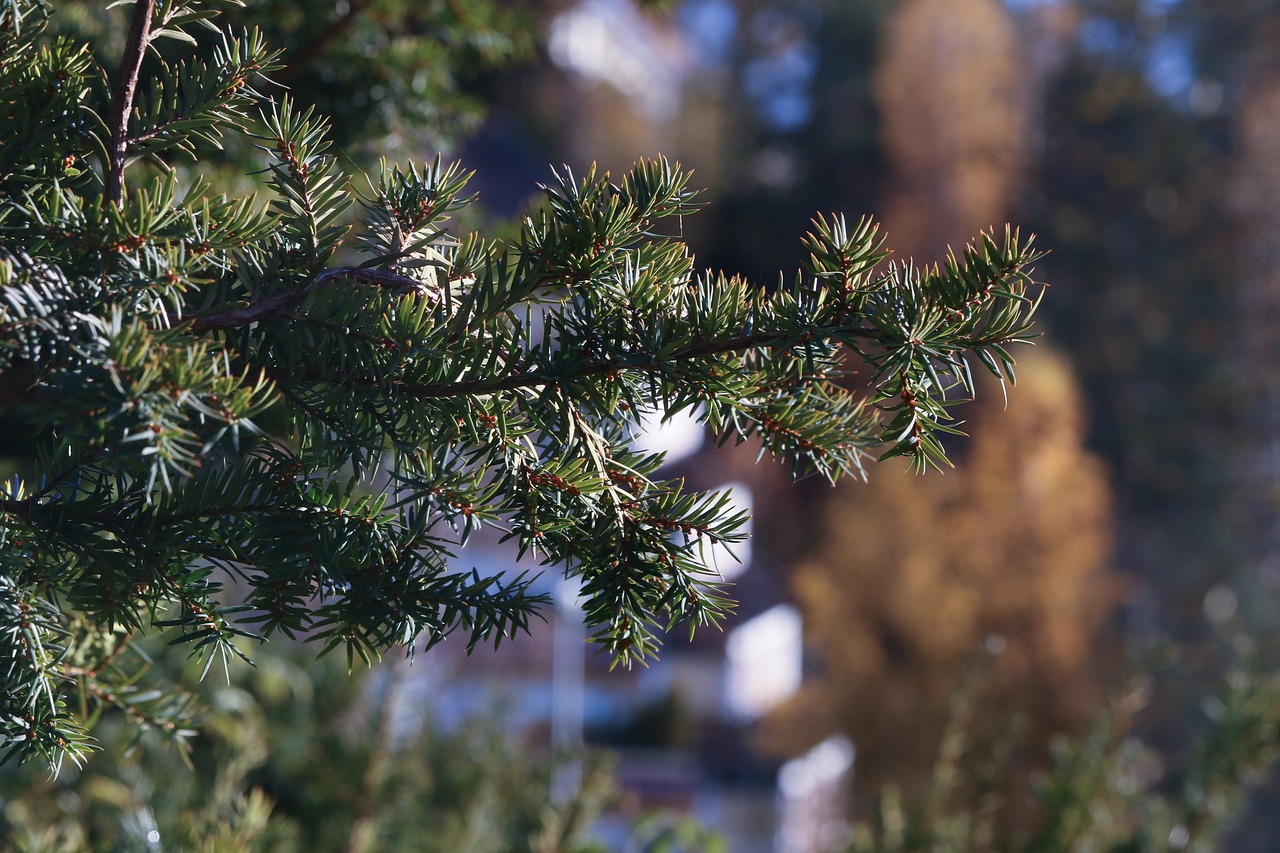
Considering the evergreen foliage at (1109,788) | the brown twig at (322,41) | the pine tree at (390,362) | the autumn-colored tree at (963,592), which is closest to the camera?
the pine tree at (390,362)

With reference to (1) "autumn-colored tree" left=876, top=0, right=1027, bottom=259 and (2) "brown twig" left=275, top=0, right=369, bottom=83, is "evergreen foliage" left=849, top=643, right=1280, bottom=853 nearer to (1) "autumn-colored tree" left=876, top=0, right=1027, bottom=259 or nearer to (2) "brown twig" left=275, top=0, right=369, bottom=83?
(2) "brown twig" left=275, top=0, right=369, bottom=83

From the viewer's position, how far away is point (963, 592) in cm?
784

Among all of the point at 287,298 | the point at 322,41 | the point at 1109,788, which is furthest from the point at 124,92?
the point at 1109,788

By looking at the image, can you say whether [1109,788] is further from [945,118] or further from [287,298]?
[945,118]

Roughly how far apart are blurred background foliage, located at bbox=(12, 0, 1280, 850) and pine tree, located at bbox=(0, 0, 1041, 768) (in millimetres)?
5420

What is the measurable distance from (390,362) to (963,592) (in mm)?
7811

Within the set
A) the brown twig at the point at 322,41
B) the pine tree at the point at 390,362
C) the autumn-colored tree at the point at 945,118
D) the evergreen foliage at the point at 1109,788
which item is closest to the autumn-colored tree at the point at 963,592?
the autumn-colored tree at the point at 945,118

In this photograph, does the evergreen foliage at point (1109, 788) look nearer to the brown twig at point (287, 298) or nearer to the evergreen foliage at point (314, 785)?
the evergreen foliage at point (314, 785)

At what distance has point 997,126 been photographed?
35.1 feet

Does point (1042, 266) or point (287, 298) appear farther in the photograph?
point (1042, 266)

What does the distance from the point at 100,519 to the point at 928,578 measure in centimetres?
771

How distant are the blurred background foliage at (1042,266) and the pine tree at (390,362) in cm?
542

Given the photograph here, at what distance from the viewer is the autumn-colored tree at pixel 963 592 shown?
25.2 ft

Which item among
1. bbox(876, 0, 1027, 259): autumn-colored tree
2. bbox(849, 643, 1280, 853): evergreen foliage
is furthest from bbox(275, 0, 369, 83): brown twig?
bbox(876, 0, 1027, 259): autumn-colored tree
